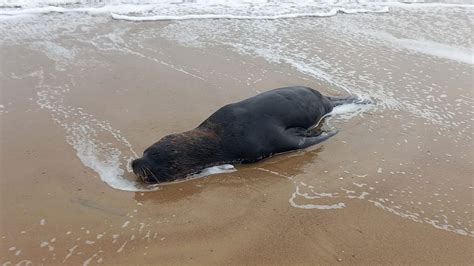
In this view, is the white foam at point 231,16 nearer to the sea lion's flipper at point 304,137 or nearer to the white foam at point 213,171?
the sea lion's flipper at point 304,137

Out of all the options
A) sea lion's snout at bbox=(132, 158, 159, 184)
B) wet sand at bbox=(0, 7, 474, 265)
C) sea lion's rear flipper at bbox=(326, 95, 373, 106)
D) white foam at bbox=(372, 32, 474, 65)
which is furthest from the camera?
white foam at bbox=(372, 32, 474, 65)

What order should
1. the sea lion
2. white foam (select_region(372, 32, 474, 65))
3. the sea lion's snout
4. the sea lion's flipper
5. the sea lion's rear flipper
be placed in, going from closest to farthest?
1. the sea lion's snout
2. the sea lion
3. the sea lion's flipper
4. the sea lion's rear flipper
5. white foam (select_region(372, 32, 474, 65))

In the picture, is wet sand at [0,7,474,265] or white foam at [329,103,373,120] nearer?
wet sand at [0,7,474,265]

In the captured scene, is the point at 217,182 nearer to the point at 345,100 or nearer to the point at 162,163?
the point at 162,163

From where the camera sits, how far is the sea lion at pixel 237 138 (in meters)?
4.68

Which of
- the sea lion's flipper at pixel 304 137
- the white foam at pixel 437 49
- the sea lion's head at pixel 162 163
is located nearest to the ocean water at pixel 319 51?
the white foam at pixel 437 49

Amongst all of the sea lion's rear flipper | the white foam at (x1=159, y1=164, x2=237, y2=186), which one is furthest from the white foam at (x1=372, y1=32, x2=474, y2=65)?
the white foam at (x1=159, y1=164, x2=237, y2=186)

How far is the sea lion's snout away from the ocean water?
11cm

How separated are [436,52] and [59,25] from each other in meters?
7.33

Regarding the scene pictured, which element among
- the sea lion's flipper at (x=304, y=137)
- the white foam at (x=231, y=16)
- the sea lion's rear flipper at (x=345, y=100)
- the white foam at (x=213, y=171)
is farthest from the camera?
the white foam at (x=231, y=16)

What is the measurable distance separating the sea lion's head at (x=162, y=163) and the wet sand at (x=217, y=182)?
147mm

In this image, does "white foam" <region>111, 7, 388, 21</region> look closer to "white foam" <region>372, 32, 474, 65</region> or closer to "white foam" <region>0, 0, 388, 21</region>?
"white foam" <region>0, 0, 388, 21</region>

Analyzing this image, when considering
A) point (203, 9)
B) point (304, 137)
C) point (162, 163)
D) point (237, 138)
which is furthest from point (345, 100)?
point (203, 9)

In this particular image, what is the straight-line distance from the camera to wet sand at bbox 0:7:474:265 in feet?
12.1
